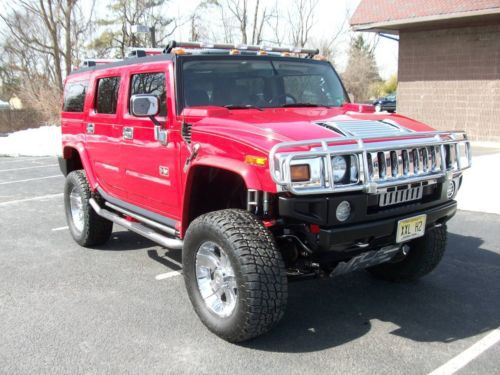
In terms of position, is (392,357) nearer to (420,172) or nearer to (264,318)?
(264,318)

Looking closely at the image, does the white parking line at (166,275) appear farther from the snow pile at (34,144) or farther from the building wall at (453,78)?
the snow pile at (34,144)

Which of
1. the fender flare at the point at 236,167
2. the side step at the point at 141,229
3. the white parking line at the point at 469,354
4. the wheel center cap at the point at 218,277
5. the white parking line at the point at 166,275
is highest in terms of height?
the fender flare at the point at 236,167

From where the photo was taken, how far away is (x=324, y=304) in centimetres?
434

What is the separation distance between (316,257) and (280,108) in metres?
1.45

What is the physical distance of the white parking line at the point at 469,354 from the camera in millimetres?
3266

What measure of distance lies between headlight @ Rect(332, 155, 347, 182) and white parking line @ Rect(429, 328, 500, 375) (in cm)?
134

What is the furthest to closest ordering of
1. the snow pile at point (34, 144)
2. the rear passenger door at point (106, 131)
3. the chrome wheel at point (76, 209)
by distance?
the snow pile at point (34, 144) → the chrome wheel at point (76, 209) → the rear passenger door at point (106, 131)

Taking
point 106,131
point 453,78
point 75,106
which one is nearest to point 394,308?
point 106,131

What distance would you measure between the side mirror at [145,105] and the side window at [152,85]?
0.56ft

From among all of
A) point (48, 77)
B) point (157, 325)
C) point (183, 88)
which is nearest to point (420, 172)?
point (183, 88)

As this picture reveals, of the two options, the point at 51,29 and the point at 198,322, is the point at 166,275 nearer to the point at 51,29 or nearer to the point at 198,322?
the point at 198,322

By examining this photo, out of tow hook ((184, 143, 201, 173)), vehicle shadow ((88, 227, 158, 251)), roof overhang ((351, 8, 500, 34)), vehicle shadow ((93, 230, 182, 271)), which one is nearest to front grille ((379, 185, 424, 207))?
tow hook ((184, 143, 201, 173))

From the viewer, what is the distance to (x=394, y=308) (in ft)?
13.9

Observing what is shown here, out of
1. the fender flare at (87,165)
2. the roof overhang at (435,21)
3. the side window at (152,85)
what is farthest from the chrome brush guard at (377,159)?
the roof overhang at (435,21)
